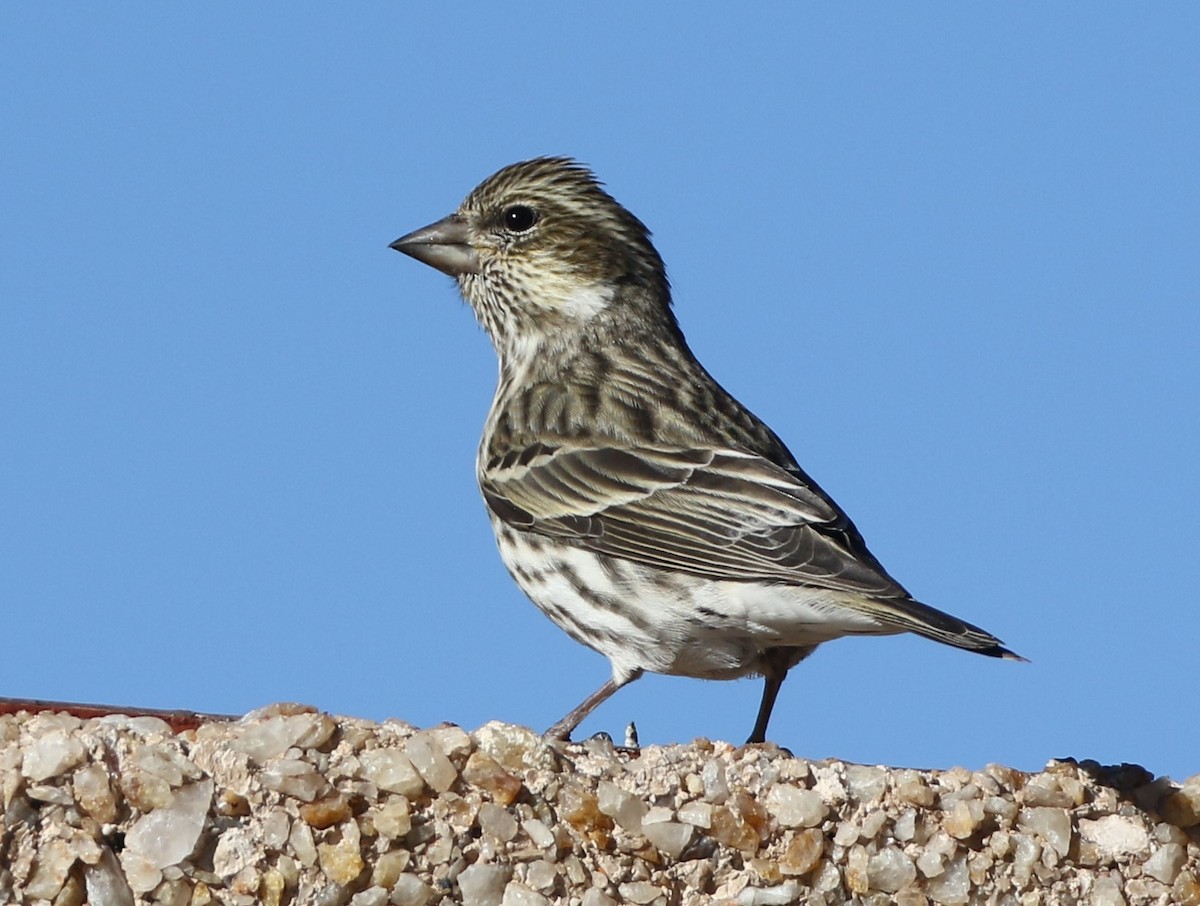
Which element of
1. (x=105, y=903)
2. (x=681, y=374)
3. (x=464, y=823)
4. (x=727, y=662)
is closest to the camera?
(x=105, y=903)

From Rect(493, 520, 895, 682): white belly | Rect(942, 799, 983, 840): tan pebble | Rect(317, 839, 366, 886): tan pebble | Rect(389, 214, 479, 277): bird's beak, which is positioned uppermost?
Rect(389, 214, 479, 277): bird's beak

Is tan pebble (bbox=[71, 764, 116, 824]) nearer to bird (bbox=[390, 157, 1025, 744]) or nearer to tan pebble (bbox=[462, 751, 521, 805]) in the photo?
tan pebble (bbox=[462, 751, 521, 805])

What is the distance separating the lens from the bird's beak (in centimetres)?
876

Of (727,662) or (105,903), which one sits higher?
(727,662)

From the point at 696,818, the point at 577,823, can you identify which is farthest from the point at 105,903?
the point at 696,818

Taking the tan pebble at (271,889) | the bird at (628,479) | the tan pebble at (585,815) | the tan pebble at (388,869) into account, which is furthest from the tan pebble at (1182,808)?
the tan pebble at (271,889)

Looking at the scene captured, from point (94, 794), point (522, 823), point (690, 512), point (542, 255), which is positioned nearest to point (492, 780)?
point (522, 823)

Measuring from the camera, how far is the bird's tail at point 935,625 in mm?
5586

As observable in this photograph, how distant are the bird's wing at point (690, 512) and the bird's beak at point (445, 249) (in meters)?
1.39

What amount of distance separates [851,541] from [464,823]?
338cm

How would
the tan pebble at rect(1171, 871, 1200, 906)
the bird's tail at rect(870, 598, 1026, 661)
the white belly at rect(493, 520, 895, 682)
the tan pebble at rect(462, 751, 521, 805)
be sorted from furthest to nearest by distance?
1. the white belly at rect(493, 520, 895, 682)
2. the bird's tail at rect(870, 598, 1026, 661)
3. the tan pebble at rect(1171, 871, 1200, 906)
4. the tan pebble at rect(462, 751, 521, 805)

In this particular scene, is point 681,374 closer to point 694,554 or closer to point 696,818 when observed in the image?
point 694,554

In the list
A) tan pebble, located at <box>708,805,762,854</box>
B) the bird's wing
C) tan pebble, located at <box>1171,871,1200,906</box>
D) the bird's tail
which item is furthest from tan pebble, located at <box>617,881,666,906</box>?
the bird's wing

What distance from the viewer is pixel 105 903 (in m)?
3.53
